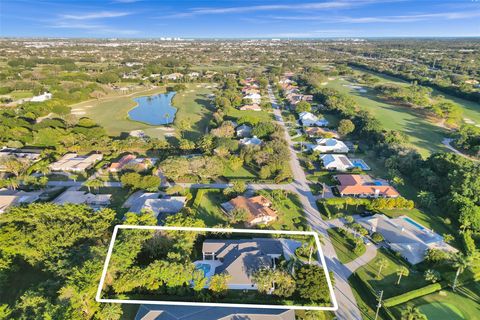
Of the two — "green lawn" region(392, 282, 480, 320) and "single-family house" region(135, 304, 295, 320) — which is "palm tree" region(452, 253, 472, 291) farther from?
"single-family house" region(135, 304, 295, 320)

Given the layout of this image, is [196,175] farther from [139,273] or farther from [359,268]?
[359,268]

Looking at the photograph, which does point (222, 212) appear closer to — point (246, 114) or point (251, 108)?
point (246, 114)

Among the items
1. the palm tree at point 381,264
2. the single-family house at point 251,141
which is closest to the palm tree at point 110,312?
the palm tree at point 381,264

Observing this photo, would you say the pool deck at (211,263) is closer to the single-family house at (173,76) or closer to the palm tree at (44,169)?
the palm tree at (44,169)

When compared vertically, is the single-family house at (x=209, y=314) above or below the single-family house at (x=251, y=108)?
below

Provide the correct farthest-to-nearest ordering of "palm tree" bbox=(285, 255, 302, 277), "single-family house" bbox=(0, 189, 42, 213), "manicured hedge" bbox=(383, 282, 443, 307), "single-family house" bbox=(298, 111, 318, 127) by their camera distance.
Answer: "single-family house" bbox=(298, 111, 318, 127), "single-family house" bbox=(0, 189, 42, 213), "palm tree" bbox=(285, 255, 302, 277), "manicured hedge" bbox=(383, 282, 443, 307)

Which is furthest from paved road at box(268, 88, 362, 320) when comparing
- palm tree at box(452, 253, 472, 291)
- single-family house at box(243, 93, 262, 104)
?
single-family house at box(243, 93, 262, 104)
